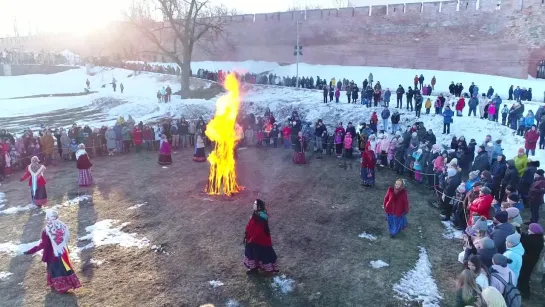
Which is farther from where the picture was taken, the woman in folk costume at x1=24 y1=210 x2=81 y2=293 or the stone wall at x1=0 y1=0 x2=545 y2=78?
the stone wall at x1=0 y1=0 x2=545 y2=78

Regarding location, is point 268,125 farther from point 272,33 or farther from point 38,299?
point 272,33

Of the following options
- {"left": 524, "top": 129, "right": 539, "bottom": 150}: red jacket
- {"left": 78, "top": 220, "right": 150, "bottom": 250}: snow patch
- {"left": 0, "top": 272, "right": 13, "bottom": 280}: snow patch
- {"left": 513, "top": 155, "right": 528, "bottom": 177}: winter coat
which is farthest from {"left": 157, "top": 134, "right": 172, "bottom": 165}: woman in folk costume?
{"left": 524, "top": 129, "right": 539, "bottom": 150}: red jacket

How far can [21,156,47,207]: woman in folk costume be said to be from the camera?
11.5 m

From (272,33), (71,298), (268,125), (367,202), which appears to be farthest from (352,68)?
(71,298)

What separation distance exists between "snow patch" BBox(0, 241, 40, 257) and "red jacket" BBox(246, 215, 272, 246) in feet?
17.0

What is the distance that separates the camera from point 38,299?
725 centimetres

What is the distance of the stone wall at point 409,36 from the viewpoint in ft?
87.7

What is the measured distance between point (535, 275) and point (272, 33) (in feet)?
122

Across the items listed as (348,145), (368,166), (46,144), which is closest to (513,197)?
(368,166)

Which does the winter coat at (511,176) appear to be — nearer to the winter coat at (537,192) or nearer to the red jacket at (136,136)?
the winter coat at (537,192)

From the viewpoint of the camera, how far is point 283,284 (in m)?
7.65

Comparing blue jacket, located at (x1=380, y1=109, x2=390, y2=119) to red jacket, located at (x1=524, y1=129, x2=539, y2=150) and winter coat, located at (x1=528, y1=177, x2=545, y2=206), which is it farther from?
winter coat, located at (x1=528, y1=177, x2=545, y2=206)

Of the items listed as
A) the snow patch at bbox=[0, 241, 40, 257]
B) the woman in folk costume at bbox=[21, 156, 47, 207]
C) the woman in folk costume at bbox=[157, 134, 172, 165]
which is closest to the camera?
the snow patch at bbox=[0, 241, 40, 257]

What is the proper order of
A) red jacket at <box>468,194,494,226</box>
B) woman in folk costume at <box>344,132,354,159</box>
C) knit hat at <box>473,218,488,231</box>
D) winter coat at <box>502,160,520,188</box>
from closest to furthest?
knit hat at <box>473,218,488,231</box>, red jacket at <box>468,194,494,226</box>, winter coat at <box>502,160,520,188</box>, woman in folk costume at <box>344,132,354,159</box>
